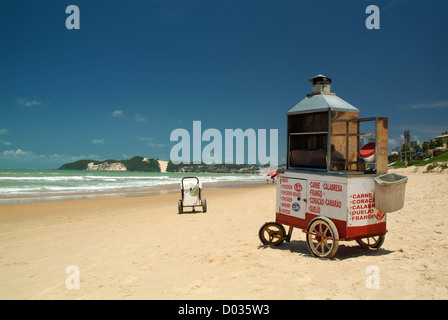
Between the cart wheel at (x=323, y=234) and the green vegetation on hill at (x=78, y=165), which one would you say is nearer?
the cart wheel at (x=323, y=234)

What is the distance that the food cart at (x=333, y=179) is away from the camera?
183 inches

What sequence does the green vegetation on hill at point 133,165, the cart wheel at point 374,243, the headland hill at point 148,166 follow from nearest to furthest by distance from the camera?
1. the cart wheel at point 374,243
2. the headland hill at point 148,166
3. the green vegetation on hill at point 133,165

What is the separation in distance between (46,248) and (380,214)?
6739 mm

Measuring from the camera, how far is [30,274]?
4.83m

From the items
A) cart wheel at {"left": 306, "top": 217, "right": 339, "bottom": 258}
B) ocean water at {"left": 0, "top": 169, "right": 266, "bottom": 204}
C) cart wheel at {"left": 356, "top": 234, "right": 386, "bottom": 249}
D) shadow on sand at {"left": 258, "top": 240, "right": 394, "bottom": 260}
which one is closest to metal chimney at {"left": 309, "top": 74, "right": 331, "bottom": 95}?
cart wheel at {"left": 306, "top": 217, "right": 339, "bottom": 258}

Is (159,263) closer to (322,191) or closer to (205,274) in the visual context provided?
(205,274)

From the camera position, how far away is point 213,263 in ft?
16.3

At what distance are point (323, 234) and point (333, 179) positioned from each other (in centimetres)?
94

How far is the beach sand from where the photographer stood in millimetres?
3752

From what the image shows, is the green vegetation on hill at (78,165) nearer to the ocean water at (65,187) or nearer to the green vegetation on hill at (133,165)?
the green vegetation on hill at (133,165)

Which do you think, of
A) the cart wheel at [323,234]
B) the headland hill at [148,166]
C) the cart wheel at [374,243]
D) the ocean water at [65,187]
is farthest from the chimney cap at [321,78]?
the headland hill at [148,166]

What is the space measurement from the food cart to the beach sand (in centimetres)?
50
